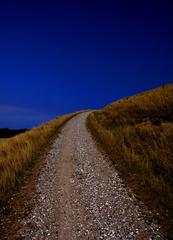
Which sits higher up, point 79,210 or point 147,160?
point 147,160

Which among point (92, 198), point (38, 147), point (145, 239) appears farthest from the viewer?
point (38, 147)

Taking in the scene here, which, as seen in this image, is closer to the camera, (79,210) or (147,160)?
(79,210)

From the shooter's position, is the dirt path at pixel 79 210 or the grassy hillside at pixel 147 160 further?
the grassy hillside at pixel 147 160

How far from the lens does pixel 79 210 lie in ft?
24.7

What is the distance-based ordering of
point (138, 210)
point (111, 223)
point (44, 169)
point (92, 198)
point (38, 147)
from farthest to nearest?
point (38, 147) < point (44, 169) < point (92, 198) < point (138, 210) < point (111, 223)

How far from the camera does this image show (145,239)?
603 centimetres

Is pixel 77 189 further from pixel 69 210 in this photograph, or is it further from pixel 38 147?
pixel 38 147

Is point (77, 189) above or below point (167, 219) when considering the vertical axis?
above

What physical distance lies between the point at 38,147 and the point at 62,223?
10.2 m

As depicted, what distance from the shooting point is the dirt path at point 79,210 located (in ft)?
21.0

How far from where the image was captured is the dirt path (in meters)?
6.39

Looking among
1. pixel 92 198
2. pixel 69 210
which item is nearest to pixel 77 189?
pixel 92 198

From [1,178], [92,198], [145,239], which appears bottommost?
[145,239]

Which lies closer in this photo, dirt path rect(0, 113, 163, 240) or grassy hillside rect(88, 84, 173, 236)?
dirt path rect(0, 113, 163, 240)
